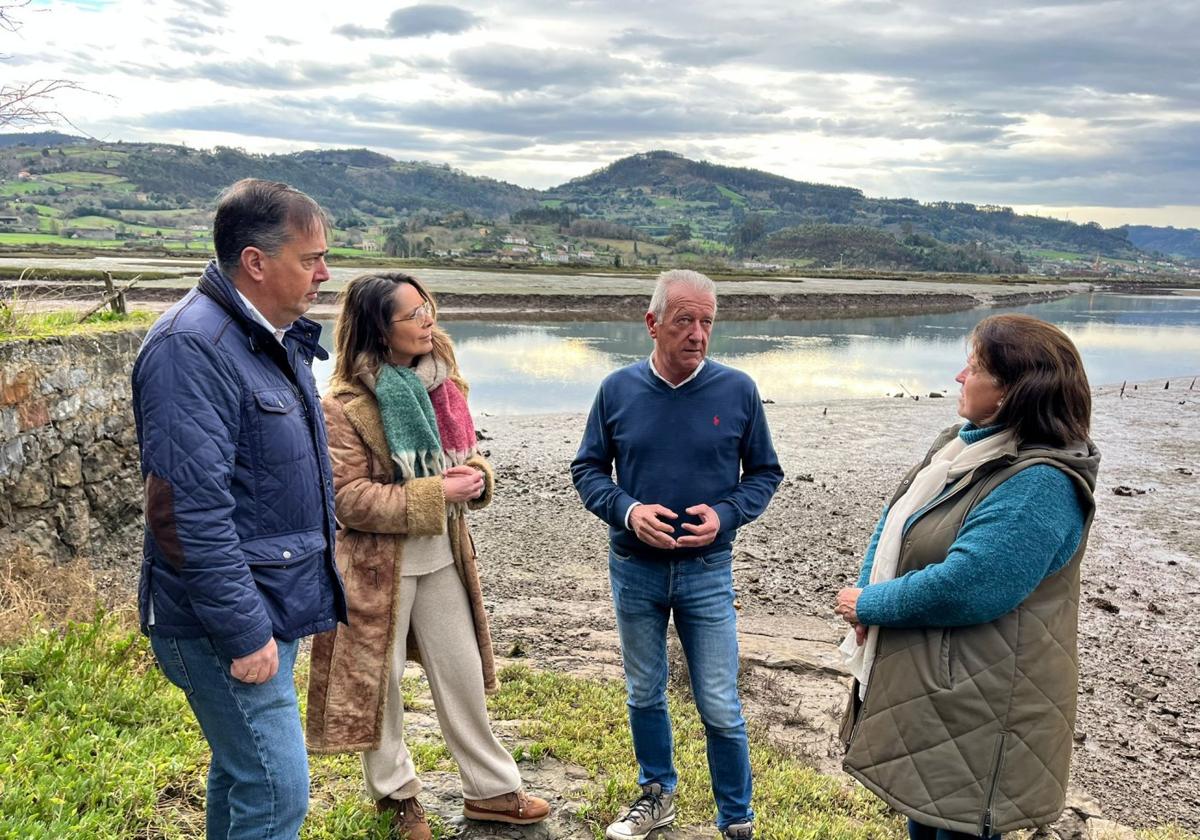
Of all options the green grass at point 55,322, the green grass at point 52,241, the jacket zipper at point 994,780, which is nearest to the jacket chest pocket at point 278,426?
the jacket zipper at point 994,780

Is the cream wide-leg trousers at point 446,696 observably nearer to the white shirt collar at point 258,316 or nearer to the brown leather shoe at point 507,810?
the brown leather shoe at point 507,810

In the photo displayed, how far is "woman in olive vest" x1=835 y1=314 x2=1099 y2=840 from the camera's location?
222cm

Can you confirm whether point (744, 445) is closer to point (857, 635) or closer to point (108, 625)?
point (857, 635)

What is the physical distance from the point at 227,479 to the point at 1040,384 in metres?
2.17

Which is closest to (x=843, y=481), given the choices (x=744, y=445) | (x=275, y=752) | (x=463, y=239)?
(x=744, y=445)

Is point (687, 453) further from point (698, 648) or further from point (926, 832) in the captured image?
point (926, 832)

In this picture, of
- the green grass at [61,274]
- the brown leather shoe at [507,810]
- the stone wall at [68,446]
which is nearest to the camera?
the brown leather shoe at [507,810]

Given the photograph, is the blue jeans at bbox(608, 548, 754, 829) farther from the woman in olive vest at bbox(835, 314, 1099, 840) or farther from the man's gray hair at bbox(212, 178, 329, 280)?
the man's gray hair at bbox(212, 178, 329, 280)

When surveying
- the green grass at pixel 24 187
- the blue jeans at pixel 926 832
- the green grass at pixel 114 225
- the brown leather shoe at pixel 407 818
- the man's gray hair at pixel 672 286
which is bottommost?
the brown leather shoe at pixel 407 818

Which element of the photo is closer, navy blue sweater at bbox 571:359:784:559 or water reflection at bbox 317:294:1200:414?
navy blue sweater at bbox 571:359:784:559

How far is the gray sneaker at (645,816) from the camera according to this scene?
3.06 meters

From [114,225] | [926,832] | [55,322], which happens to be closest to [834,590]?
[926,832]

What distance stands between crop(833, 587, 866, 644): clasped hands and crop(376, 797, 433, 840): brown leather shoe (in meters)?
1.67

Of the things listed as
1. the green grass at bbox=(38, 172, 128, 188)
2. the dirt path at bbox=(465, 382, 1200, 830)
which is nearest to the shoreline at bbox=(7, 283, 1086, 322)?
A: the dirt path at bbox=(465, 382, 1200, 830)
